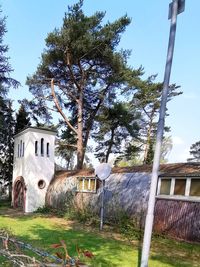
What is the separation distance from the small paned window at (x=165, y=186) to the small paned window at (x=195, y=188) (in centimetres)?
123

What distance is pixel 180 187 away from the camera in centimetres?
1130

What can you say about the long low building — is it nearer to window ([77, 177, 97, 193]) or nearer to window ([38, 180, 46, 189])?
window ([77, 177, 97, 193])

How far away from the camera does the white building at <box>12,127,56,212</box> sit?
2088 centimetres

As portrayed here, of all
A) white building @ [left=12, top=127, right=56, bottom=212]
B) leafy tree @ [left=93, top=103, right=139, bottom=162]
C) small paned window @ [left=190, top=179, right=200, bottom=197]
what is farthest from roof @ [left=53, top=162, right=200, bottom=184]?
leafy tree @ [left=93, top=103, right=139, bottom=162]

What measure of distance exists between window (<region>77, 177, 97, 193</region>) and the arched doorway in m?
5.20

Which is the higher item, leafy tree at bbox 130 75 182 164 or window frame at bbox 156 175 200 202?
leafy tree at bbox 130 75 182 164

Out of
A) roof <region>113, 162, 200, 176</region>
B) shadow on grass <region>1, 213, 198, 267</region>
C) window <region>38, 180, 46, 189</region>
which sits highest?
window <region>38, 180, 46, 189</region>

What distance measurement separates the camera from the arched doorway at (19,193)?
21316 millimetres

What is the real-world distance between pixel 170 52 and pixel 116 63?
18627mm

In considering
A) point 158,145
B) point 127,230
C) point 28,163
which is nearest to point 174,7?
point 158,145

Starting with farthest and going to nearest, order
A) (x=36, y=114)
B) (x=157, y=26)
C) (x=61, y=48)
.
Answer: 1. (x=36, y=114)
2. (x=61, y=48)
3. (x=157, y=26)

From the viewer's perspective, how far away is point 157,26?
668cm

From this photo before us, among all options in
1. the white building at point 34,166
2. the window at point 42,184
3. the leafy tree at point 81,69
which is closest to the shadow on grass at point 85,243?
the white building at point 34,166

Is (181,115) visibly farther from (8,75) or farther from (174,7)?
(174,7)
